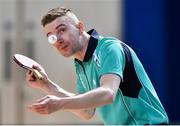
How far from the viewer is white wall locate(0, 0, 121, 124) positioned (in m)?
11.5

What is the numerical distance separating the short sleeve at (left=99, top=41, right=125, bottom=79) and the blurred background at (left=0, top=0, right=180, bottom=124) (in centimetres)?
667

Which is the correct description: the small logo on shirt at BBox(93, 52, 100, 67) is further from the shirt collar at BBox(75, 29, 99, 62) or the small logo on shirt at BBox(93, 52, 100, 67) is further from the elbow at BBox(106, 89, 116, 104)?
the elbow at BBox(106, 89, 116, 104)

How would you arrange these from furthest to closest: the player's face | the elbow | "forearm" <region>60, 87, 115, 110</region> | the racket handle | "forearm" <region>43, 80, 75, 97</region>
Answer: "forearm" <region>43, 80, 75, 97</region> → the racket handle → the player's face → the elbow → "forearm" <region>60, 87, 115, 110</region>

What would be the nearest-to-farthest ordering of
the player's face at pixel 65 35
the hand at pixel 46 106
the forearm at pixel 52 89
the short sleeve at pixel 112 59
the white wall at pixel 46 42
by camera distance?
the hand at pixel 46 106 → the short sleeve at pixel 112 59 → the player's face at pixel 65 35 → the forearm at pixel 52 89 → the white wall at pixel 46 42

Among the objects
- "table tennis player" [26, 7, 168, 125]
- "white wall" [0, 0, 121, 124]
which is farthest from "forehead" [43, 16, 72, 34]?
"white wall" [0, 0, 121, 124]

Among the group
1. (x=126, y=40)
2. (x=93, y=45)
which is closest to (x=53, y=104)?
(x=93, y=45)

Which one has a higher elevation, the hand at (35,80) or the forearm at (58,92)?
the hand at (35,80)

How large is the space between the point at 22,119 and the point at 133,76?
694 cm

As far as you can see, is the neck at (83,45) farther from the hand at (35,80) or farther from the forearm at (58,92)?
the forearm at (58,92)

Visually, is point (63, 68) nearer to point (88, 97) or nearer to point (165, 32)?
point (165, 32)

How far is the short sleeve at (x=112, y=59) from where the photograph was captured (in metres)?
4.62

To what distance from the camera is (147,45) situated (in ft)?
38.2

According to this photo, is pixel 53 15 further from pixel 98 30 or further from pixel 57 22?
pixel 98 30

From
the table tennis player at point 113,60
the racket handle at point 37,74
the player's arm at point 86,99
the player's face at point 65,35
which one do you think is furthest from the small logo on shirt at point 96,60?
the racket handle at point 37,74
